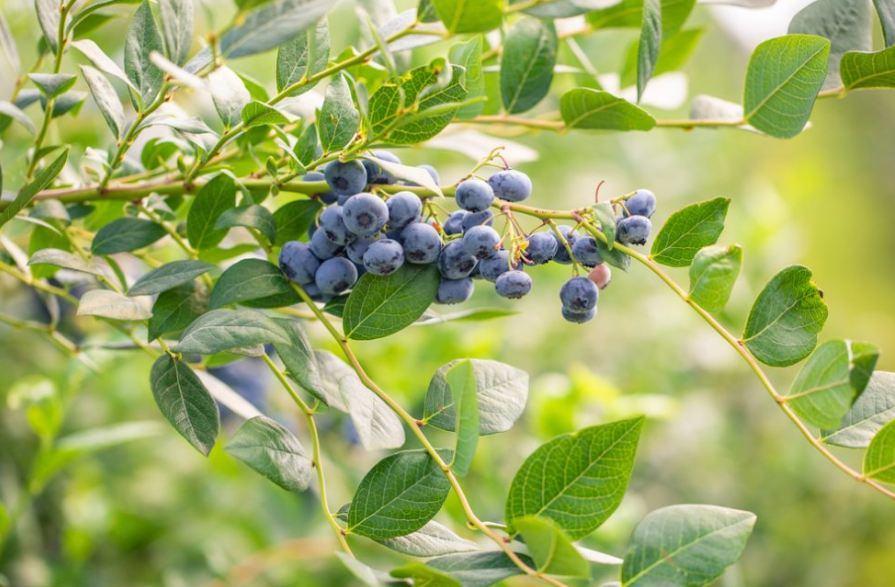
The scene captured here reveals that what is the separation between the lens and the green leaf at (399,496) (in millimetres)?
419

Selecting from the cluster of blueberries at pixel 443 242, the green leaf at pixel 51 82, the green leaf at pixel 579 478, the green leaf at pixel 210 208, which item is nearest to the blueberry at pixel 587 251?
the cluster of blueberries at pixel 443 242

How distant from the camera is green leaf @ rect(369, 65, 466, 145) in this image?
15.6 inches

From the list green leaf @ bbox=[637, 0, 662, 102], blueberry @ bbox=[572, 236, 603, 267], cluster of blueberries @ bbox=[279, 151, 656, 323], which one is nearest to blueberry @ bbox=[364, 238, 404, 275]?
cluster of blueberries @ bbox=[279, 151, 656, 323]

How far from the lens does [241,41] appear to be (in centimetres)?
35

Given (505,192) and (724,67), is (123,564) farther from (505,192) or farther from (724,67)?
(724,67)

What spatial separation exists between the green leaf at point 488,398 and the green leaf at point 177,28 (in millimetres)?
225

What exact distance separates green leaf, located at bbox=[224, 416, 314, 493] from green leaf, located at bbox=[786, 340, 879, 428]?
11.0 inches

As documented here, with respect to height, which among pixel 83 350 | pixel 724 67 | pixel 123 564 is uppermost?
pixel 83 350

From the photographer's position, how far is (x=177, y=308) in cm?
47

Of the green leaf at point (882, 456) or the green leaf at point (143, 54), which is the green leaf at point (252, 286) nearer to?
the green leaf at point (143, 54)

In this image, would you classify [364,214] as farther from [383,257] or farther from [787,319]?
[787,319]

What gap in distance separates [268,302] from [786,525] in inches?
52.8

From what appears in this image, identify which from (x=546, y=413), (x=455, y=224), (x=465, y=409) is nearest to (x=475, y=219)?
(x=455, y=224)

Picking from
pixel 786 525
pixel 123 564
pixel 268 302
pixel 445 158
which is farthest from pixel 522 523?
pixel 786 525
